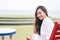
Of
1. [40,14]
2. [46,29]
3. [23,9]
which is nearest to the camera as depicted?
[46,29]

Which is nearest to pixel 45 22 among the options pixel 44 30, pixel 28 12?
pixel 44 30

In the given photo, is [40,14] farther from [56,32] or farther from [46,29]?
[56,32]

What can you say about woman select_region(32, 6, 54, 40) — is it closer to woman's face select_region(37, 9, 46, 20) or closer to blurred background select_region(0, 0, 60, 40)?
woman's face select_region(37, 9, 46, 20)

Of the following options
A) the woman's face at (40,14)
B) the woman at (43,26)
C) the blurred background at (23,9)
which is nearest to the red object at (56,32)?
the woman at (43,26)

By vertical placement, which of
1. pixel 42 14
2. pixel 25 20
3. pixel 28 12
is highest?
pixel 42 14

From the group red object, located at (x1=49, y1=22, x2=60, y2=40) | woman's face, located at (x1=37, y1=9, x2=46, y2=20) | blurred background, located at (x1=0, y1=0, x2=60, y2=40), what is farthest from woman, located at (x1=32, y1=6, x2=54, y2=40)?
blurred background, located at (x1=0, y1=0, x2=60, y2=40)

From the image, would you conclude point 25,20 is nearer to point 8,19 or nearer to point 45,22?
point 8,19

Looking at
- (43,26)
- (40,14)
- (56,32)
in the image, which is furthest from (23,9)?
(56,32)

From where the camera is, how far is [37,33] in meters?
2.28

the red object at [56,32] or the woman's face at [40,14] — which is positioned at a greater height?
the woman's face at [40,14]

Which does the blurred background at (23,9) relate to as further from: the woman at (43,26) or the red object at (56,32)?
the red object at (56,32)

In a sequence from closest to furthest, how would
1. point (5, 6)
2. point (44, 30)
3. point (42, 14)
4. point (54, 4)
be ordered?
point (44, 30)
point (42, 14)
point (5, 6)
point (54, 4)

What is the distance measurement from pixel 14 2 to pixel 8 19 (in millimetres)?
1171

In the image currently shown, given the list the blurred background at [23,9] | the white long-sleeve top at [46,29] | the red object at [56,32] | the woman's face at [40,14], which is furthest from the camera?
the blurred background at [23,9]
